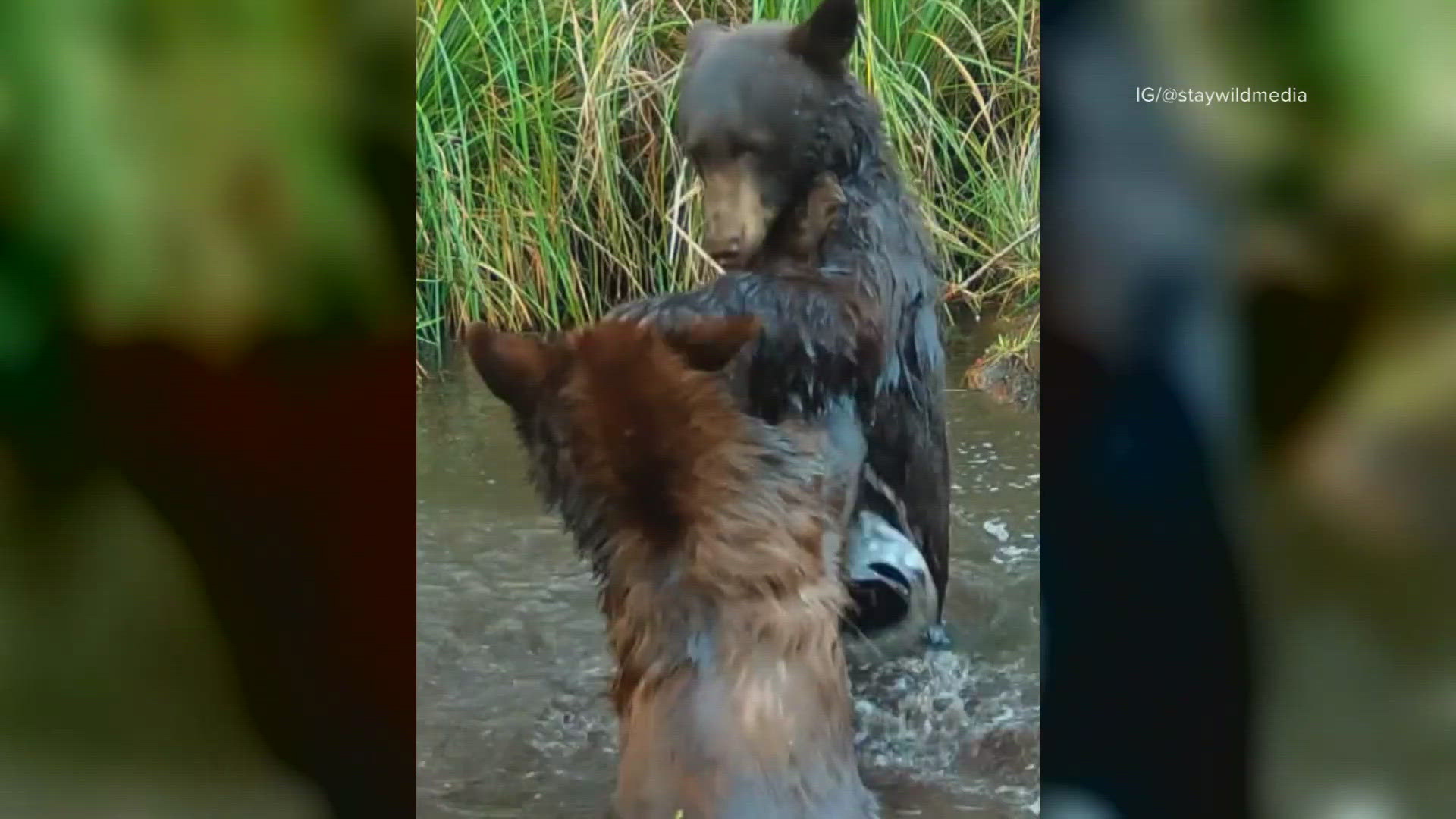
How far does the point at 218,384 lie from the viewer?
1.23m

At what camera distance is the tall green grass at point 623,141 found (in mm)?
1152

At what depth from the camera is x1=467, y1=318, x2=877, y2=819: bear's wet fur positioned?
1170 mm

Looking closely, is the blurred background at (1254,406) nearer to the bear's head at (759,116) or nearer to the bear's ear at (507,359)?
the bear's head at (759,116)

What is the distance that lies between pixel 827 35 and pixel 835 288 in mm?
241

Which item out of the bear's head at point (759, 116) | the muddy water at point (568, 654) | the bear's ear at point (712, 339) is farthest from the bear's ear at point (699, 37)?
the muddy water at point (568, 654)

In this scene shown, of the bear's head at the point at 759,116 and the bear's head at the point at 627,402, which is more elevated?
the bear's head at the point at 759,116

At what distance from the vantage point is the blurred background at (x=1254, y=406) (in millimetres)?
1165

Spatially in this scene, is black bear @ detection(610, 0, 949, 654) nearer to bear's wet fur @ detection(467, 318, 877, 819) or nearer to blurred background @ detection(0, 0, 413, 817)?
bear's wet fur @ detection(467, 318, 877, 819)

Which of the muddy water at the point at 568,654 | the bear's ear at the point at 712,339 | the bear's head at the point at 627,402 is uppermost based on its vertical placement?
the bear's ear at the point at 712,339

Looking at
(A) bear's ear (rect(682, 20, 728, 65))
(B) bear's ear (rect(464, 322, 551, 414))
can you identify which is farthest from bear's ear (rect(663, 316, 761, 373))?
(A) bear's ear (rect(682, 20, 728, 65))

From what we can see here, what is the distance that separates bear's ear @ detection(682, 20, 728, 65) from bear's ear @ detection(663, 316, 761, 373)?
0.25m

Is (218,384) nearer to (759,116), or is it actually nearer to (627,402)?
(627,402)

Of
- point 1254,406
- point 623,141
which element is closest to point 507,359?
point 623,141

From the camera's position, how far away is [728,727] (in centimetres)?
117
